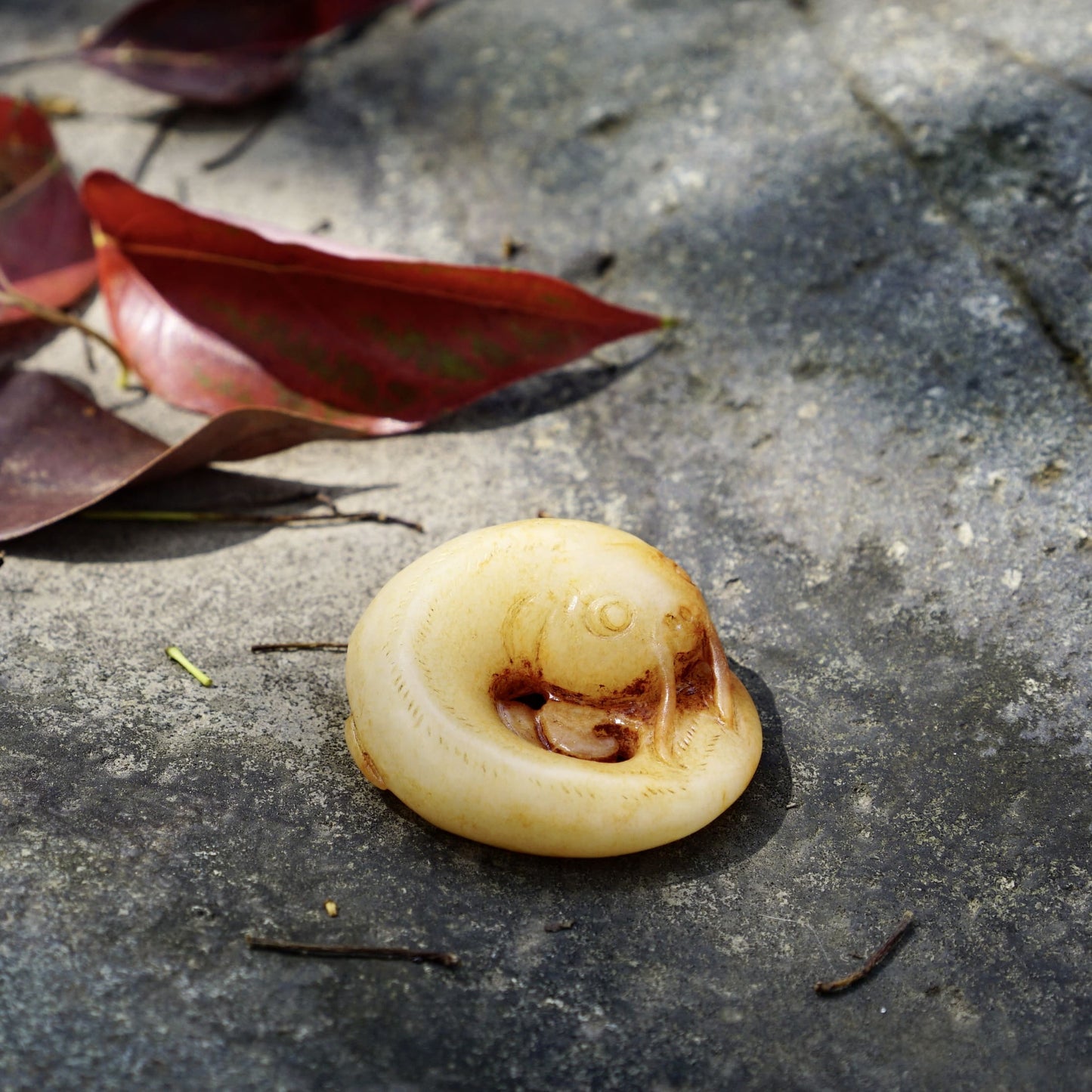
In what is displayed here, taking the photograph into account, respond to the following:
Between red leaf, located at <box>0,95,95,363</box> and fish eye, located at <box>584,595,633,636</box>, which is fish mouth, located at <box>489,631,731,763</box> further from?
red leaf, located at <box>0,95,95,363</box>

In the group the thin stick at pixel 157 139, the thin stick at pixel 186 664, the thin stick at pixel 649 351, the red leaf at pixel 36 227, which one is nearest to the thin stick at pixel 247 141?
the thin stick at pixel 157 139

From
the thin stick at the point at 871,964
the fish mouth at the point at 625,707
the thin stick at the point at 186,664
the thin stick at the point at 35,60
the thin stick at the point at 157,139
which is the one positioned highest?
the thin stick at the point at 35,60

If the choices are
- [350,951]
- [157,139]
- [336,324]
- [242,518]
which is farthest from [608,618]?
[157,139]

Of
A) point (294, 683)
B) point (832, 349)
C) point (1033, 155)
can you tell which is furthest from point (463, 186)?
point (294, 683)

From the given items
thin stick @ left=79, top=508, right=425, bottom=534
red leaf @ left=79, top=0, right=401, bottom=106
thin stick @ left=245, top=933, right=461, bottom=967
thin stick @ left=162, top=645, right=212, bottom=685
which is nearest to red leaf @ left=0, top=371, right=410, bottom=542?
thin stick @ left=79, top=508, right=425, bottom=534

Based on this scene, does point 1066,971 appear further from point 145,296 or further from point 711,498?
point 145,296

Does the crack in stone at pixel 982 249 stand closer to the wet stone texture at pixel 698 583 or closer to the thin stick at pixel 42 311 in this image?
the wet stone texture at pixel 698 583

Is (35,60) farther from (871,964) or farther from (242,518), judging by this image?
(871,964)
